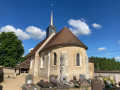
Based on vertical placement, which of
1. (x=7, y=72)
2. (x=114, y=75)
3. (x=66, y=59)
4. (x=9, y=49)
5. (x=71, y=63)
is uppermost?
(x=9, y=49)

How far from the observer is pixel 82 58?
14727 mm

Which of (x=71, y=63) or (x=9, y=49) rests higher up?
(x=9, y=49)

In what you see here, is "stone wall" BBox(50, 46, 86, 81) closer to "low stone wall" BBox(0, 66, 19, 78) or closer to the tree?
"low stone wall" BBox(0, 66, 19, 78)

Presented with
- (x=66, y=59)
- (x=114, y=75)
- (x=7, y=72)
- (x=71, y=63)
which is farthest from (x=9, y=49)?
(x=114, y=75)

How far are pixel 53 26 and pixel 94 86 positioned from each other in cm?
1969

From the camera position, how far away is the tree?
22172mm

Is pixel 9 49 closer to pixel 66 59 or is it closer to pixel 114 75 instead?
pixel 66 59

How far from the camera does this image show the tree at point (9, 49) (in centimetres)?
2217

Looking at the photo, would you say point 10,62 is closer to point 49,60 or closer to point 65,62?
point 49,60

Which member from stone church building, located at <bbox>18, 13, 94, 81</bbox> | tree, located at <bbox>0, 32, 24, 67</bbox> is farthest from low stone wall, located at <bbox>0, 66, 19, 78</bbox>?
stone church building, located at <bbox>18, 13, 94, 81</bbox>

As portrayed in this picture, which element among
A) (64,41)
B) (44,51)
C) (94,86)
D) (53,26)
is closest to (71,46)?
(64,41)

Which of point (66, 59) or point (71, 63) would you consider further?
point (71, 63)

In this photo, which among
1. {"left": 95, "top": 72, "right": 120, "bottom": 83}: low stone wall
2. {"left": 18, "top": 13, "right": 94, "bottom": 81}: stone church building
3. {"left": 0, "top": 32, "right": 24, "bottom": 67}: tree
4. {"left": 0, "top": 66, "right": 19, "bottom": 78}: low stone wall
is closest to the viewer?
{"left": 18, "top": 13, "right": 94, "bottom": 81}: stone church building

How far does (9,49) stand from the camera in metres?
22.6
